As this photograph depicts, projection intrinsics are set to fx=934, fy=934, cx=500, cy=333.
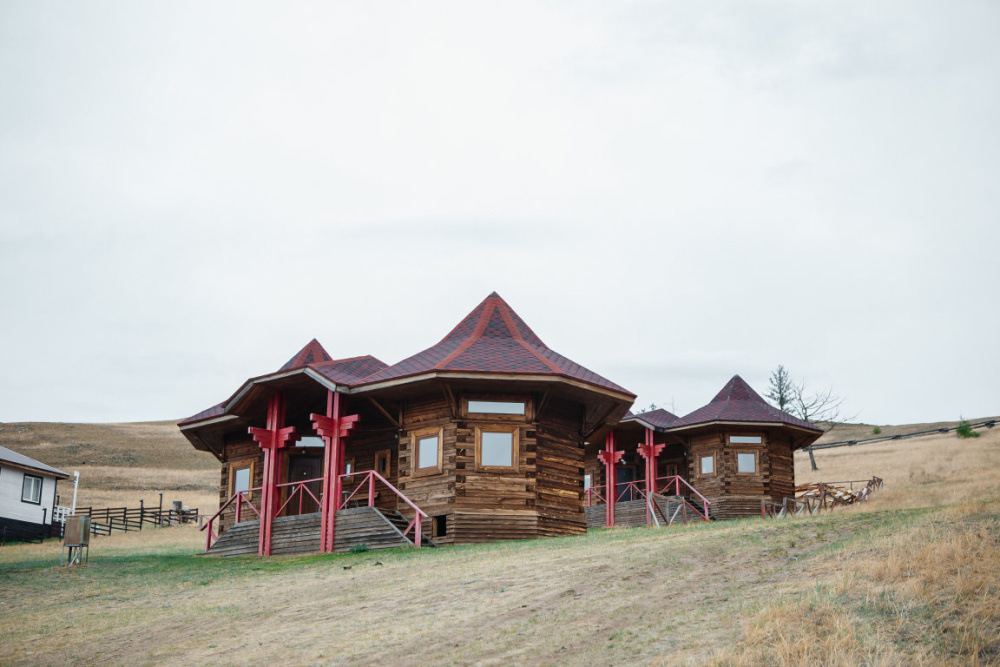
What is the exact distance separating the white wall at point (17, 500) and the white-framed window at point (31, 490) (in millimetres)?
176

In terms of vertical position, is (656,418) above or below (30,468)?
above

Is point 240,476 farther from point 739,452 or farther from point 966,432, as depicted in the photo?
point 966,432

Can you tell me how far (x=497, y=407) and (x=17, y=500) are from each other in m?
30.3

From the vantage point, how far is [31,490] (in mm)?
45188

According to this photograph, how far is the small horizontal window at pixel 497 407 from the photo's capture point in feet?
80.7

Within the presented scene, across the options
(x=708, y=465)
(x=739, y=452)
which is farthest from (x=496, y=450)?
(x=739, y=452)

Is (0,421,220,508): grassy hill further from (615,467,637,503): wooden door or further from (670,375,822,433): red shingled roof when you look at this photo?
(670,375,822,433): red shingled roof

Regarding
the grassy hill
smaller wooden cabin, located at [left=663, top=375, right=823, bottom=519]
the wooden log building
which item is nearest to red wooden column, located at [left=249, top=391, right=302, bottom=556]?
the wooden log building

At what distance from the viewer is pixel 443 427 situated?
80.8ft

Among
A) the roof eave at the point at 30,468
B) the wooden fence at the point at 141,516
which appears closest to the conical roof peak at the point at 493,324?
the roof eave at the point at 30,468

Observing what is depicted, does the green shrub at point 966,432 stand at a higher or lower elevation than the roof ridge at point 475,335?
lower

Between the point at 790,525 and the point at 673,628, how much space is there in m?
8.23

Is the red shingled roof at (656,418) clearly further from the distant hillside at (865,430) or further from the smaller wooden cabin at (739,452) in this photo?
the distant hillside at (865,430)

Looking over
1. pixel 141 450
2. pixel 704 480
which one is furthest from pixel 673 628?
pixel 141 450
